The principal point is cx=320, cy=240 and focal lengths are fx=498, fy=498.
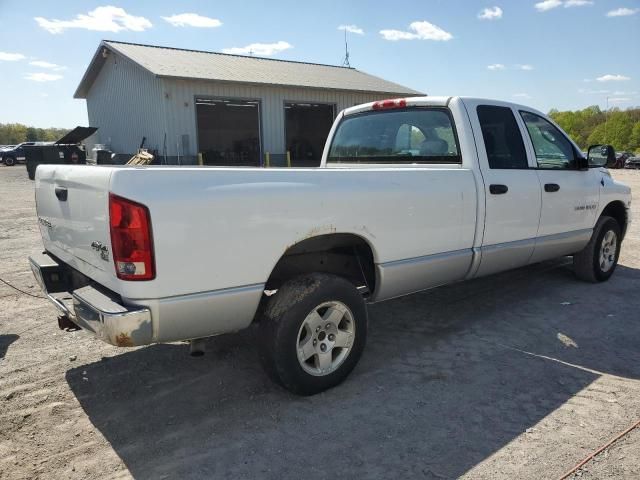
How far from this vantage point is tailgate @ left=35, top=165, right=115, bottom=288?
2613 millimetres

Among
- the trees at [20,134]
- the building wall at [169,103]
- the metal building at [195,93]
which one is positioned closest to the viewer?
the building wall at [169,103]

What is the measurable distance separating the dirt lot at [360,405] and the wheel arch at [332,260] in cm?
70

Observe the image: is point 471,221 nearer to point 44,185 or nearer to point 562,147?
point 562,147

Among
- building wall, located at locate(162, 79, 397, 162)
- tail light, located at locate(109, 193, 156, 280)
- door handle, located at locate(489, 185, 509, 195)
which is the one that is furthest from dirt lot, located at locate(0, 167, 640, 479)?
building wall, located at locate(162, 79, 397, 162)

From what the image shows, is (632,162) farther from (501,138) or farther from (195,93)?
(501,138)

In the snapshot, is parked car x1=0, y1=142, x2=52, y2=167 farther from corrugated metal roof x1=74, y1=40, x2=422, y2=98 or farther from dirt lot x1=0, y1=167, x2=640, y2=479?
dirt lot x1=0, y1=167, x2=640, y2=479

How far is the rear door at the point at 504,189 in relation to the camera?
Answer: 13.6ft

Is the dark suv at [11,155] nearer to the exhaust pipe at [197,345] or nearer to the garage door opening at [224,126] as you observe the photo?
the garage door opening at [224,126]

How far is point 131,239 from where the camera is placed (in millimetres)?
2477

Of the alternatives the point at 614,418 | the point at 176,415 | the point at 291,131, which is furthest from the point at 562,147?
the point at 291,131

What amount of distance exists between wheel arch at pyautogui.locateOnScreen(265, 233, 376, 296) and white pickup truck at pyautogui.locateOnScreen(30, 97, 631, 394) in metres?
0.01

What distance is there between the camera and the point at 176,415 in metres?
3.09

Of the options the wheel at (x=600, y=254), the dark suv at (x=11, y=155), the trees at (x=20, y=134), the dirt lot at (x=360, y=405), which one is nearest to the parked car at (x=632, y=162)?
the wheel at (x=600, y=254)

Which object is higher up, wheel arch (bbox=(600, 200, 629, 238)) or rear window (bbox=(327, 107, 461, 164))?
rear window (bbox=(327, 107, 461, 164))
